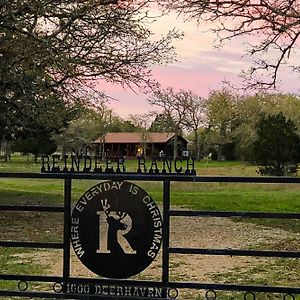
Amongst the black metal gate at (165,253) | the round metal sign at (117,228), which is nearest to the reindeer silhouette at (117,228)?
the round metal sign at (117,228)

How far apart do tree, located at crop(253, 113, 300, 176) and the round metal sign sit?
81.6 feet

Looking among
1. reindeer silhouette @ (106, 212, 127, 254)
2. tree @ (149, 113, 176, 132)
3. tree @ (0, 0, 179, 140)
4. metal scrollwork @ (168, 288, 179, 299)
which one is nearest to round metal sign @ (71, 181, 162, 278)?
reindeer silhouette @ (106, 212, 127, 254)

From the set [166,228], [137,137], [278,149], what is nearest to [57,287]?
[166,228]

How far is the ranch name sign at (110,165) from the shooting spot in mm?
5590

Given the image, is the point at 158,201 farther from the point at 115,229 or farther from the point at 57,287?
the point at 115,229

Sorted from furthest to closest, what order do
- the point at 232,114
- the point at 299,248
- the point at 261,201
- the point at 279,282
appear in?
the point at 232,114 → the point at 261,201 → the point at 299,248 → the point at 279,282

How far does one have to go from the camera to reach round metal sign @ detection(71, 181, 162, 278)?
5648mm

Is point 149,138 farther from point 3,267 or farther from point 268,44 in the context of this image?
point 3,267

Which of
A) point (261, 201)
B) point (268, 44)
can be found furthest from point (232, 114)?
point (268, 44)

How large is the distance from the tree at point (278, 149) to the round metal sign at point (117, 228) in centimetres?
2489

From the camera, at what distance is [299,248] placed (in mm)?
11508

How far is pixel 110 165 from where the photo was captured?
590cm

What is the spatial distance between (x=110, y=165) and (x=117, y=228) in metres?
0.63

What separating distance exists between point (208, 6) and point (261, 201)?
31.9ft
